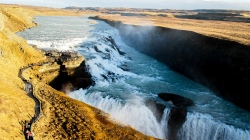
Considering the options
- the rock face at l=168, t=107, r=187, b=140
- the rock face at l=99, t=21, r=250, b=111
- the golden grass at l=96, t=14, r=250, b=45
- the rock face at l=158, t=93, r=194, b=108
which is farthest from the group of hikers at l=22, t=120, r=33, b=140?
the golden grass at l=96, t=14, r=250, b=45

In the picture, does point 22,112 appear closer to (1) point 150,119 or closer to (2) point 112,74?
(1) point 150,119

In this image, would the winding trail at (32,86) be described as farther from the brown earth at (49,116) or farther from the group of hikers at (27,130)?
the brown earth at (49,116)

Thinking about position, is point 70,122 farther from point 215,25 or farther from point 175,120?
point 215,25

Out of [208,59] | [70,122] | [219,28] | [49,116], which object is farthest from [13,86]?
[219,28]

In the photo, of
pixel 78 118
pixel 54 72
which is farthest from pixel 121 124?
pixel 54 72

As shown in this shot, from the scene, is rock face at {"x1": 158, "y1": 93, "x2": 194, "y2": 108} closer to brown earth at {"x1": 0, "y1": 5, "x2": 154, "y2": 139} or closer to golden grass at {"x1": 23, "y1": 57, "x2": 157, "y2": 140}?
brown earth at {"x1": 0, "y1": 5, "x2": 154, "y2": 139}
